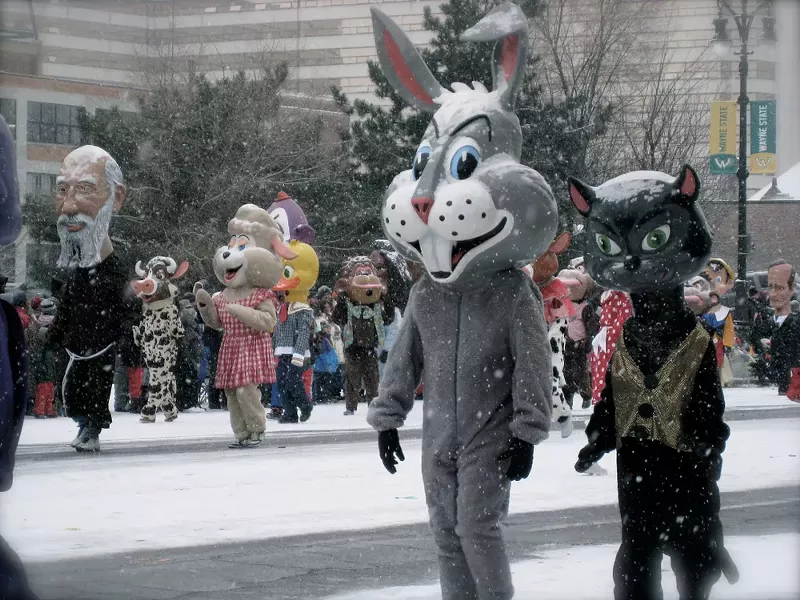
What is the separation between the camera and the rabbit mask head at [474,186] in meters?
5.45

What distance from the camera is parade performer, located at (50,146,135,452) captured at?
1135 centimetres

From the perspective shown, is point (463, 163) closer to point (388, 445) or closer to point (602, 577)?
point (388, 445)

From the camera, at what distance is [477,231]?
17.8 feet

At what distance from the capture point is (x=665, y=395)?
17.2 ft

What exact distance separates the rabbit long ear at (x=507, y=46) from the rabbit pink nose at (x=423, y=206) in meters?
0.65

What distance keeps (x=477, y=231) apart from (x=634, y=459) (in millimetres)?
1085

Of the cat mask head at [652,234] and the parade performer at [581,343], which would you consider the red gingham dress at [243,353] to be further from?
the cat mask head at [652,234]

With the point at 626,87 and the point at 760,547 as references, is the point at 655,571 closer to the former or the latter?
the point at 760,547

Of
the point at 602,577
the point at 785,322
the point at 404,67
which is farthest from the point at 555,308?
the point at 404,67

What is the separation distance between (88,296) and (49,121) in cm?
2775

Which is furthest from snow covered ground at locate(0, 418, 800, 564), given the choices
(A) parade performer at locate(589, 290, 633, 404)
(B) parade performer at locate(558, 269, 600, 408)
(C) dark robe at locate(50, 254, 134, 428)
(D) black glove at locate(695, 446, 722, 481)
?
(B) parade performer at locate(558, 269, 600, 408)

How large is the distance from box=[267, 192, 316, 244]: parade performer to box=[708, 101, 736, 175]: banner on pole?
14.0 metres

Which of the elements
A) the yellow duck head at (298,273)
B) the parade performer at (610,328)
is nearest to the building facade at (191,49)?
the yellow duck head at (298,273)

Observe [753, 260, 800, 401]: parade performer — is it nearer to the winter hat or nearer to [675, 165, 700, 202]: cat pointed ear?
the winter hat
